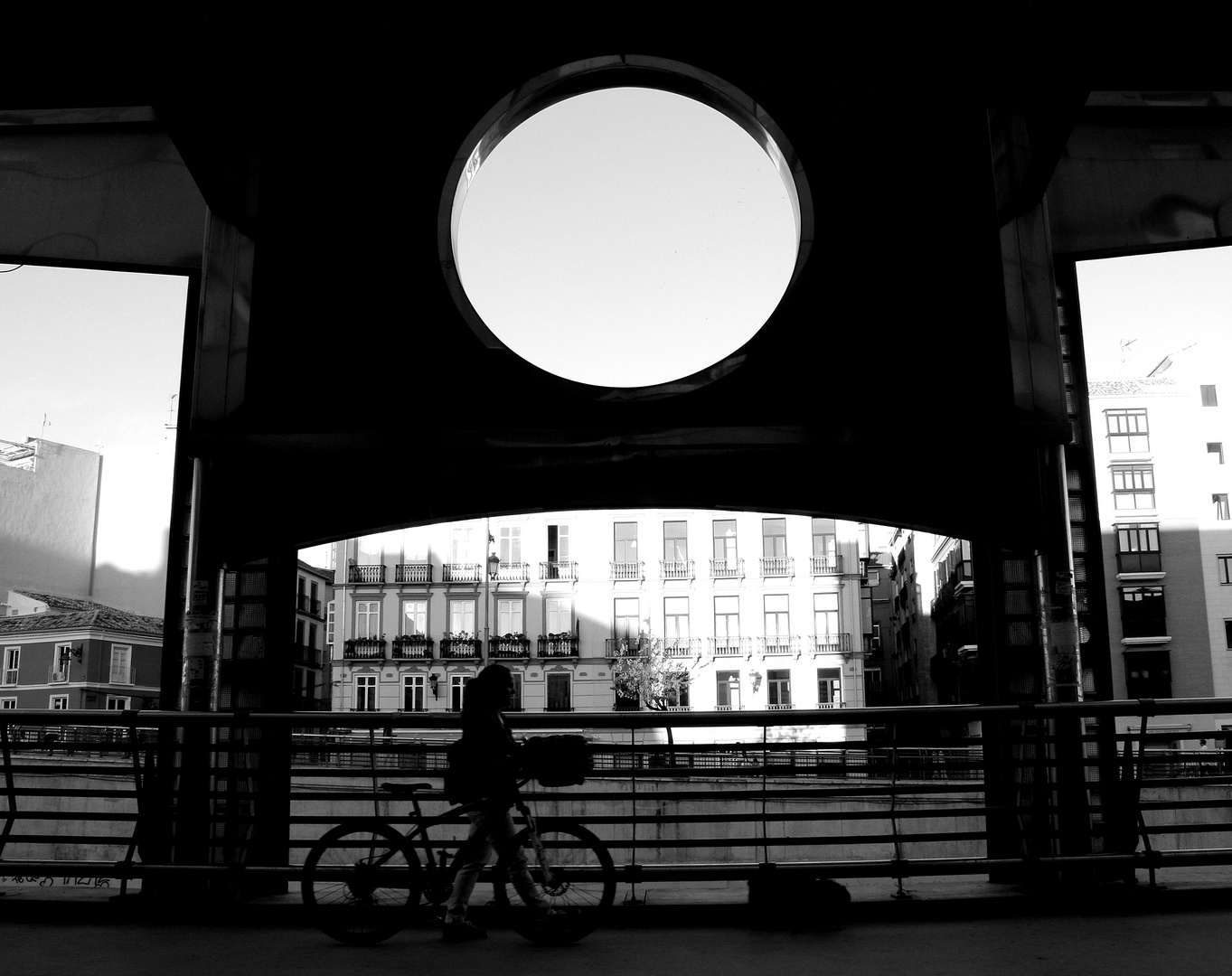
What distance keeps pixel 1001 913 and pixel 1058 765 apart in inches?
32.9

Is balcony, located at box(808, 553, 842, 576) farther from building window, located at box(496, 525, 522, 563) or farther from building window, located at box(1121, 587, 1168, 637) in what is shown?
building window, located at box(496, 525, 522, 563)

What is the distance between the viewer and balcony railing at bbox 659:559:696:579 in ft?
123

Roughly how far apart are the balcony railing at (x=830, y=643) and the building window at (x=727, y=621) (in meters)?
2.40

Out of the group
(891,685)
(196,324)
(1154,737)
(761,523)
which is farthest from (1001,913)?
(891,685)

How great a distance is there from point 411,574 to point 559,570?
503 cm

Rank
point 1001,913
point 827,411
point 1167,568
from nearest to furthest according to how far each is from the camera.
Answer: point 1001,913 < point 827,411 < point 1167,568

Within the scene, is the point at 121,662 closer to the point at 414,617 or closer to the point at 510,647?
the point at 414,617

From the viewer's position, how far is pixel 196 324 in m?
6.76

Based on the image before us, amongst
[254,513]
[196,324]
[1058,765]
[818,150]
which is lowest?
[1058,765]

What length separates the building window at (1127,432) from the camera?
3559 centimetres

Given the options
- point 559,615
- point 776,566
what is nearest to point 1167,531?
point 776,566

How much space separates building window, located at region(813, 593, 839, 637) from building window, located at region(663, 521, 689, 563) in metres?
4.51

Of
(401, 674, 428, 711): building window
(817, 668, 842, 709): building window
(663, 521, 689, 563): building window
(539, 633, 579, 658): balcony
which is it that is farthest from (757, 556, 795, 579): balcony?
(401, 674, 428, 711): building window

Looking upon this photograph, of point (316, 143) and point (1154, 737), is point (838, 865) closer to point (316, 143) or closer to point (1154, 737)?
point (1154, 737)
